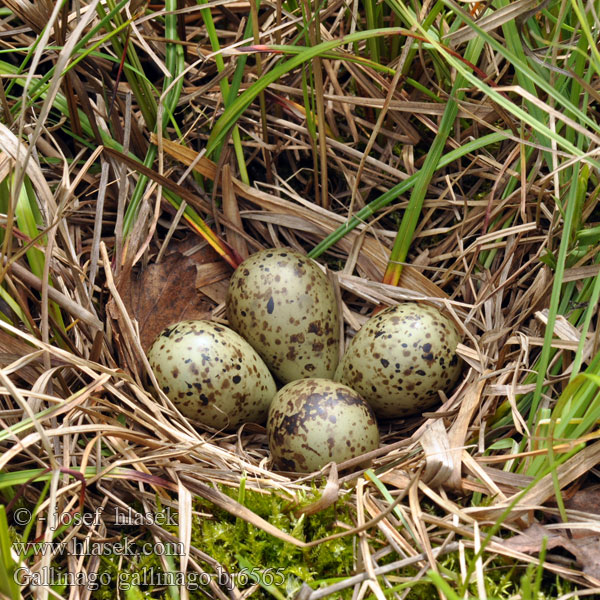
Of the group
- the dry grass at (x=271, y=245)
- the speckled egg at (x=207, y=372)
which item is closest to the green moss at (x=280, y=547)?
the dry grass at (x=271, y=245)

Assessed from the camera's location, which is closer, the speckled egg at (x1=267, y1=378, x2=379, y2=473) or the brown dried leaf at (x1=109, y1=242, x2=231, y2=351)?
the speckled egg at (x1=267, y1=378, x2=379, y2=473)

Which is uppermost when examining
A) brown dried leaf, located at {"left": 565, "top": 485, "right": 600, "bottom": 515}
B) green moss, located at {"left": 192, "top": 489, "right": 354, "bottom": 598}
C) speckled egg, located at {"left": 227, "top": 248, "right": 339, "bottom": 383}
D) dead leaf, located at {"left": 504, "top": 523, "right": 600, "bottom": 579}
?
A: speckled egg, located at {"left": 227, "top": 248, "right": 339, "bottom": 383}

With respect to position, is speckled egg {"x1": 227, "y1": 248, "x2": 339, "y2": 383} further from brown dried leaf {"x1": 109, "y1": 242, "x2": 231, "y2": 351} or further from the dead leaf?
the dead leaf

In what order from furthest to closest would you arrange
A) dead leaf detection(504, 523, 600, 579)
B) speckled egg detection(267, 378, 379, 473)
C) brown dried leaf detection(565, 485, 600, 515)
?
speckled egg detection(267, 378, 379, 473), brown dried leaf detection(565, 485, 600, 515), dead leaf detection(504, 523, 600, 579)

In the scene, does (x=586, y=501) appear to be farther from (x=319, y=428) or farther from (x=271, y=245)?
(x=271, y=245)

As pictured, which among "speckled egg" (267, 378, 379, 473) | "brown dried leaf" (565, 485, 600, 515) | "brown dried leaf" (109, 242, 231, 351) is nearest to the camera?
"brown dried leaf" (565, 485, 600, 515)

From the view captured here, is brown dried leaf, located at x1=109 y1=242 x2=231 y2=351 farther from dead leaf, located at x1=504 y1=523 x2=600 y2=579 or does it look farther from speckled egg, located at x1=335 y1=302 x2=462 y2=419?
dead leaf, located at x1=504 y1=523 x2=600 y2=579

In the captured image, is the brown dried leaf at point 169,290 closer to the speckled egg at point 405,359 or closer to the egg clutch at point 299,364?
the egg clutch at point 299,364

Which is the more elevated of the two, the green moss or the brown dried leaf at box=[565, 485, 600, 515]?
the green moss

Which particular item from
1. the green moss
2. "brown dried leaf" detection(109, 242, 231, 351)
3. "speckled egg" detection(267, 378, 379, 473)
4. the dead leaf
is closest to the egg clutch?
"speckled egg" detection(267, 378, 379, 473)

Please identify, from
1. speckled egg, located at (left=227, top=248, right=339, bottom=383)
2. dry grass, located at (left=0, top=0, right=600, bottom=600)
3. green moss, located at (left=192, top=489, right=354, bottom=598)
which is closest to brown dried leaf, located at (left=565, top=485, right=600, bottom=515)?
dry grass, located at (left=0, top=0, right=600, bottom=600)
